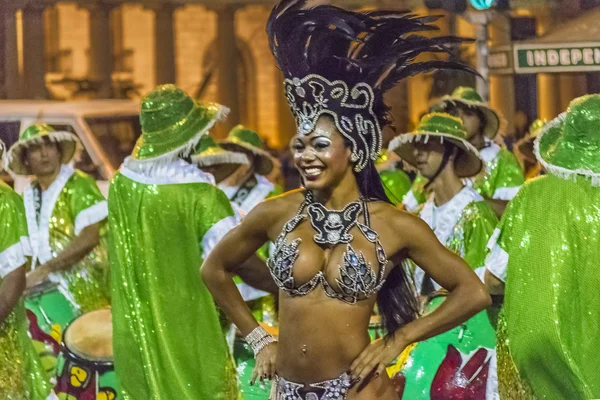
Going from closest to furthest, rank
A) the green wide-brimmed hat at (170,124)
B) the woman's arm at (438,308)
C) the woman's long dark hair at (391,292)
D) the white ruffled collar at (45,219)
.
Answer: the woman's arm at (438,308) → the woman's long dark hair at (391,292) → the green wide-brimmed hat at (170,124) → the white ruffled collar at (45,219)

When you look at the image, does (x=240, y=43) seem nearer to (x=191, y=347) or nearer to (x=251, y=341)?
(x=191, y=347)

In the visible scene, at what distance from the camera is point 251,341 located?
17.8 ft

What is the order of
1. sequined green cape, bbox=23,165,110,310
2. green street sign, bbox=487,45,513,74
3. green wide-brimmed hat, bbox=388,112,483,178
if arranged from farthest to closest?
green street sign, bbox=487,45,513,74 < sequined green cape, bbox=23,165,110,310 < green wide-brimmed hat, bbox=388,112,483,178

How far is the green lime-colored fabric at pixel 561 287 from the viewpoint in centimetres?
597

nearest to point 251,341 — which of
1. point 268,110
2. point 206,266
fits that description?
point 206,266

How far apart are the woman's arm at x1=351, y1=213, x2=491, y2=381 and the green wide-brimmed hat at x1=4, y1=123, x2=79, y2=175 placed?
190 inches

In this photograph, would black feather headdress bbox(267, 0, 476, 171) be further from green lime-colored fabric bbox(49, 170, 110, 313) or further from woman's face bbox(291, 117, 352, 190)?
green lime-colored fabric bbox(49, 170, 110, 313)

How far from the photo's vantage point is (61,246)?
922 centimetres

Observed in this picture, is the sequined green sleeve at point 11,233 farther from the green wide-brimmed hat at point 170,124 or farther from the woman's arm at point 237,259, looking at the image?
the woman's arm at point 237,259

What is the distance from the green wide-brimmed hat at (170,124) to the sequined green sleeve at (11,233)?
1.14 meters

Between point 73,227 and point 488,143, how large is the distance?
3035mm

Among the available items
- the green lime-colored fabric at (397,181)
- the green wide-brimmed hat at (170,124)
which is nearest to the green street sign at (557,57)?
the green lime-colored fabric at (397,181)

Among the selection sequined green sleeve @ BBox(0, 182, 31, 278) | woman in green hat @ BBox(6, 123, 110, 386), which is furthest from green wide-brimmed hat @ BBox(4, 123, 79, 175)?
sequined green sleeve @ BBox(0, 182, 31, 278)

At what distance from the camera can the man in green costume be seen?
33.1 ft
